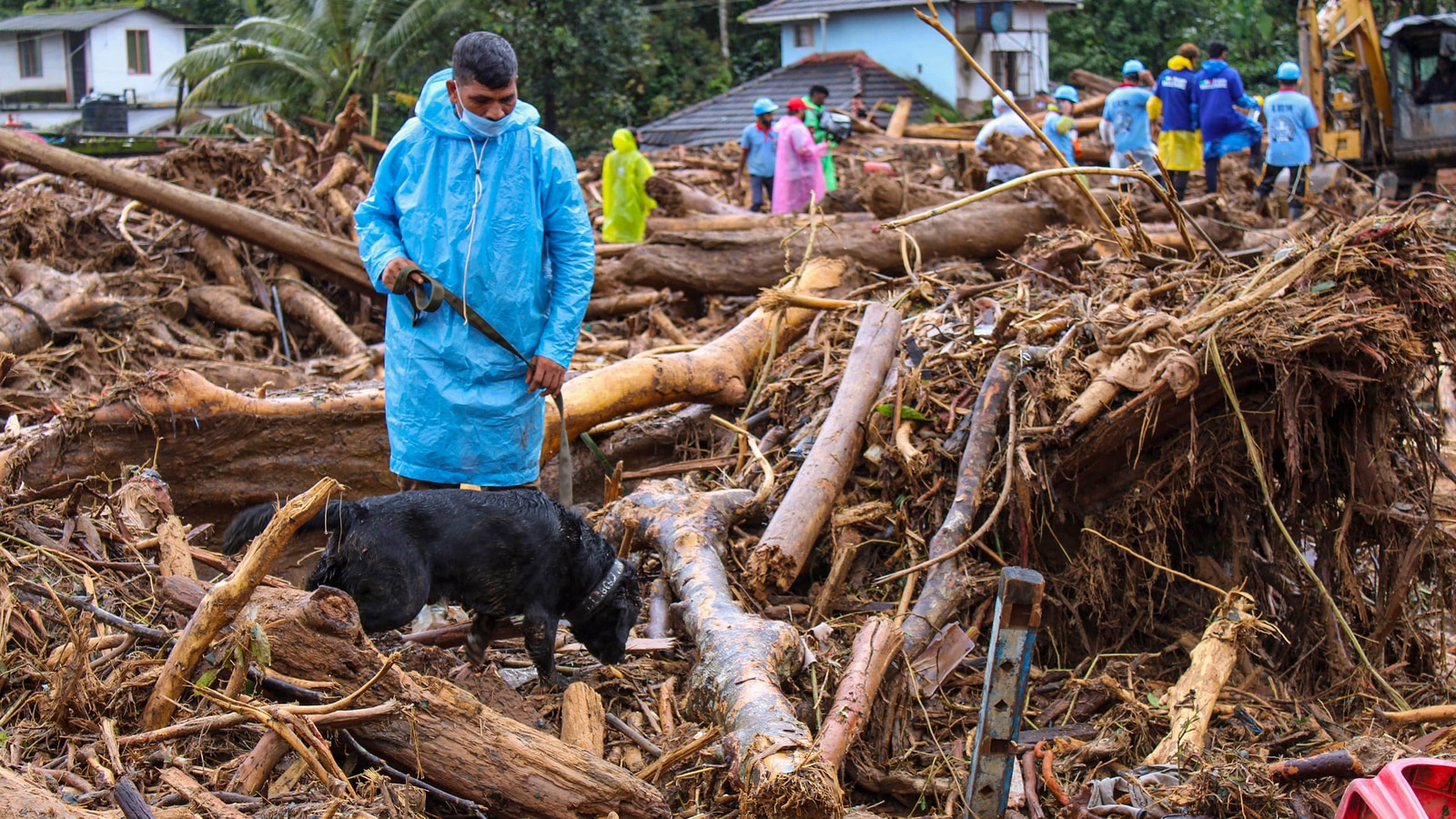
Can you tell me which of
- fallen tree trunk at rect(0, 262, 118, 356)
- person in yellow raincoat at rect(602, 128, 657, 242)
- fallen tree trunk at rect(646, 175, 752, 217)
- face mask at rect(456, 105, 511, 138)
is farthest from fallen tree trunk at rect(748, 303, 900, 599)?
fallen tree trunk at rect(646, 175, 752, 217)

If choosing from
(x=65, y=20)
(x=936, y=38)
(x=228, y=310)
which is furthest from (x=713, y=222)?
(x=65, y=20)

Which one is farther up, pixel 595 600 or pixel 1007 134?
pixel 1007 134

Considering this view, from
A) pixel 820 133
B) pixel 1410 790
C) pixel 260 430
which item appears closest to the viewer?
pixel 1410 790

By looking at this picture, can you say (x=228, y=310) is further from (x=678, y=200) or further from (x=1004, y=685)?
(x=1004, y=685)

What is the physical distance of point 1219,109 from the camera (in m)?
12.3

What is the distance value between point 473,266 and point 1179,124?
10.7 m

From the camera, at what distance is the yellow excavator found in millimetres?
15695

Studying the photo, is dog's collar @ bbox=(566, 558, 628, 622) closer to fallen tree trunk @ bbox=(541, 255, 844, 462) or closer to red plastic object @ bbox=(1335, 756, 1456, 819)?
fallen tree trunk @ bbox=(541, 255, 844, 462)

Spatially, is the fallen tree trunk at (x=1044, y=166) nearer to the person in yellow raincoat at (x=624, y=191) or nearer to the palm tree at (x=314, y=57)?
the person in yellow raincoat at (x=624, y=191)

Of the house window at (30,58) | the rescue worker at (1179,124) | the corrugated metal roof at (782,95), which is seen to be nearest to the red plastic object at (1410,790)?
the rescue worker at (1179,124)

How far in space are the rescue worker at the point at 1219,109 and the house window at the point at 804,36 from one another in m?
20.0

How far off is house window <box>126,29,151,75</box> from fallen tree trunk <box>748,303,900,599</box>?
38.3m

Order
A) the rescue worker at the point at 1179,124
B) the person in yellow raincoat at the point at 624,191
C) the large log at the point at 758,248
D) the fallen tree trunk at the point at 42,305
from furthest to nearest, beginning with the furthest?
the rescue worker at the point at 1179,124 → the person in yellow raincoat at the point at 624,191 → the large log at the point at 758,248 → the fallen tree trunk at the point at 42,305

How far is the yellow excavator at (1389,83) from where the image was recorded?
15.7 m
